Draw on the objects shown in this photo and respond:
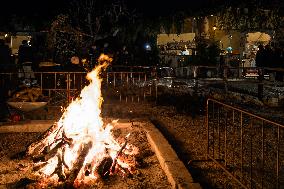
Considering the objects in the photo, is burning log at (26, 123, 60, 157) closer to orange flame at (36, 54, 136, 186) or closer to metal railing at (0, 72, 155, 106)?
orange flame at (36, 54, 136, 186)

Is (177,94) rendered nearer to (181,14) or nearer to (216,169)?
(216,169)

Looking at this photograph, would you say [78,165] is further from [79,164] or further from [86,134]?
[86,134]

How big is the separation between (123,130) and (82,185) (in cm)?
353

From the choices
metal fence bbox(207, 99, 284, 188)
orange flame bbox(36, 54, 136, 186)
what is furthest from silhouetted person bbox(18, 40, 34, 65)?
metal fence bbox(207, 99, 284, 188)

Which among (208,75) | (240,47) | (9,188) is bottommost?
(9,188)

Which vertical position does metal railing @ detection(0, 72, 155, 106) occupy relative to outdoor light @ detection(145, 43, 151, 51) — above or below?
below

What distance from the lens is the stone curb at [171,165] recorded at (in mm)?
5352

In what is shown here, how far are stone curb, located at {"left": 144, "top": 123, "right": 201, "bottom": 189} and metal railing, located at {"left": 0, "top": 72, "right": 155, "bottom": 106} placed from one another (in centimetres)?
427

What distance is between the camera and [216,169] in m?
6.35

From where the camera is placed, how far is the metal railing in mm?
11750

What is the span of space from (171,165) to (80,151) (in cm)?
149

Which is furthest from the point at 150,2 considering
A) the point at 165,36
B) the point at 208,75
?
the point at 208,75

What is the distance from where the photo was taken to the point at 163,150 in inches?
275

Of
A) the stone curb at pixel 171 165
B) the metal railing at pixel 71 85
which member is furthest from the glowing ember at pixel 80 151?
the metal railing at pixel 71 85
